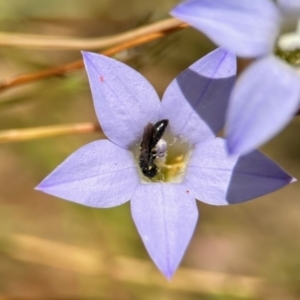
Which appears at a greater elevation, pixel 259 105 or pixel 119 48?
pixel 259 105

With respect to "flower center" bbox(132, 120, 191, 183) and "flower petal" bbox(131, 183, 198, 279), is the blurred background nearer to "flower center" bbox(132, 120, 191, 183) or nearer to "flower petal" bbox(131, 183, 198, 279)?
"flower center" bbox(132, 120, 191, 183)

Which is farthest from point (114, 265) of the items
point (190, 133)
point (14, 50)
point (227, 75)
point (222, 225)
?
point (227, 75)

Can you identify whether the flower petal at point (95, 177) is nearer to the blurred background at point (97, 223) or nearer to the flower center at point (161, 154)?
the flower center at point (161, 154)

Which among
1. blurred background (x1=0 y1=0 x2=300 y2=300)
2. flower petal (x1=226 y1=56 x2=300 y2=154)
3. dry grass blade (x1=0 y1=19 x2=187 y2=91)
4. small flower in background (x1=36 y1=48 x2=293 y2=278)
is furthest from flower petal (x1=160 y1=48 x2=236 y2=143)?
blurred background (x1=0 y1=0 x2=300 y2=300)

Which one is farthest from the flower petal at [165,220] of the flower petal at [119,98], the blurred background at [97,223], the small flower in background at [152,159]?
the blurred background at [97,223]

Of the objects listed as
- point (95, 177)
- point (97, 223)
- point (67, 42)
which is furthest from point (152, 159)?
point (97, 223)

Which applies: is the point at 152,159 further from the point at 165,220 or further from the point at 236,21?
the point at 236,21
